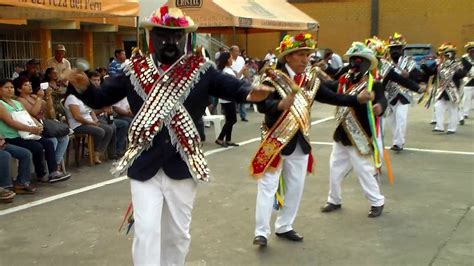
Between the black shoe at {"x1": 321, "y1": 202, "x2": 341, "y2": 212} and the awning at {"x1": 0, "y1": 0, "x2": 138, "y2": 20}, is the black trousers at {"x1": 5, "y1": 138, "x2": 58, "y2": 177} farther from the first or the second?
the black shoe at {"x1": 321, "y1": 202, "x2": 341, "y2": 212}

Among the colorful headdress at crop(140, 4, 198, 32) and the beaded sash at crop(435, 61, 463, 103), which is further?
the beaded sash at crop(435, 61, 463, 103)

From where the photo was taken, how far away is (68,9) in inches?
324

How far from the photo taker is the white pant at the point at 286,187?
499 centimetres

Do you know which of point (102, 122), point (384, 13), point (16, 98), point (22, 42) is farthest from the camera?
point (384, 13)

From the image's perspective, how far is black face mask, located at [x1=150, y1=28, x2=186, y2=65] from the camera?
11.9 ft

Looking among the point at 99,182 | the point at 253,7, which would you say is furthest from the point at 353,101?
the point at 253,7

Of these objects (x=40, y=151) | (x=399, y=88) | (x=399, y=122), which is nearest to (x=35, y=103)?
(x=40, y=151)

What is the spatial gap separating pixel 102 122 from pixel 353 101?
5.24 metres

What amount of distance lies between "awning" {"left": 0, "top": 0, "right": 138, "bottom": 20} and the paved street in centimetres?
244

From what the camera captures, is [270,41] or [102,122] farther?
[270,41]

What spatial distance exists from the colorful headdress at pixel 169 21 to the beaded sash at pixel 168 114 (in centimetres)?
23

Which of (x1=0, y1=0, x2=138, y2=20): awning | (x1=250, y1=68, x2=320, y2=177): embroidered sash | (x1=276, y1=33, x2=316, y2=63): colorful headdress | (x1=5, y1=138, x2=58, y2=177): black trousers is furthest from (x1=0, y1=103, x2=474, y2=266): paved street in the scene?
(x1=0, y1=0, x2=138, y2=20): awning

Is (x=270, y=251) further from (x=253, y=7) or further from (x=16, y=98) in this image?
(x=253, y=7)

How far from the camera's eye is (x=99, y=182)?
778cm
